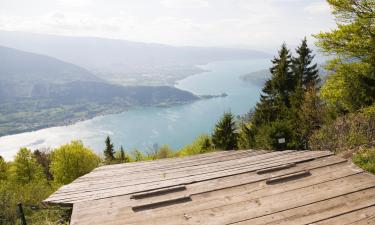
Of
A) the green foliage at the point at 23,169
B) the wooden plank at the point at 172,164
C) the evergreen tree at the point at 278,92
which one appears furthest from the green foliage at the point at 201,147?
the wooden plank at the point at 172,164

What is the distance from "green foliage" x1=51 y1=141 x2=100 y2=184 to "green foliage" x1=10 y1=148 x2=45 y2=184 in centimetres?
306

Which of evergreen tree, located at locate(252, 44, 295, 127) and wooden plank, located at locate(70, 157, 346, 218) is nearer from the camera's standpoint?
wooden plank, located at locate(70, 157, 346, 218)

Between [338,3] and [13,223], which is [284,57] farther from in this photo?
[13,223]

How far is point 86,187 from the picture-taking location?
6062 millimetres

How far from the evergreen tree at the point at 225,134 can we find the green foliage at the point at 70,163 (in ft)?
78.5

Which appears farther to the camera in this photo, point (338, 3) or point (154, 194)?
point (338, 3)

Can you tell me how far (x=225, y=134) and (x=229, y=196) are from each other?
3744 cm

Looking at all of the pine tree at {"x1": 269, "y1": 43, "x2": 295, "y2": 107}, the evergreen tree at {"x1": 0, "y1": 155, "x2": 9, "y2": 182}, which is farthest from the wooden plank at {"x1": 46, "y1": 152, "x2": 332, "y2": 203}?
the evergreen tree at {"x1": 0, "y1": 155, "x2": 9, "y2": 182}

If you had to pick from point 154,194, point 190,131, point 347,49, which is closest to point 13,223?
point 154,194

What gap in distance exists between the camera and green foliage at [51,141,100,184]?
52.8 m

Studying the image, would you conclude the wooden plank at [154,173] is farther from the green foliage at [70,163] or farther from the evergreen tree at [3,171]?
the evergreen tree at [3,171]

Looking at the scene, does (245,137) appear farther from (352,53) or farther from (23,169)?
(23,169)

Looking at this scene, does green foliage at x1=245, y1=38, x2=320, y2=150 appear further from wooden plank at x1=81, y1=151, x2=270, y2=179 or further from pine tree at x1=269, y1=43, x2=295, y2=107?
wooden plank at x1=81, y1=151, x2=270, y2=179

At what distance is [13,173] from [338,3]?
172ft
